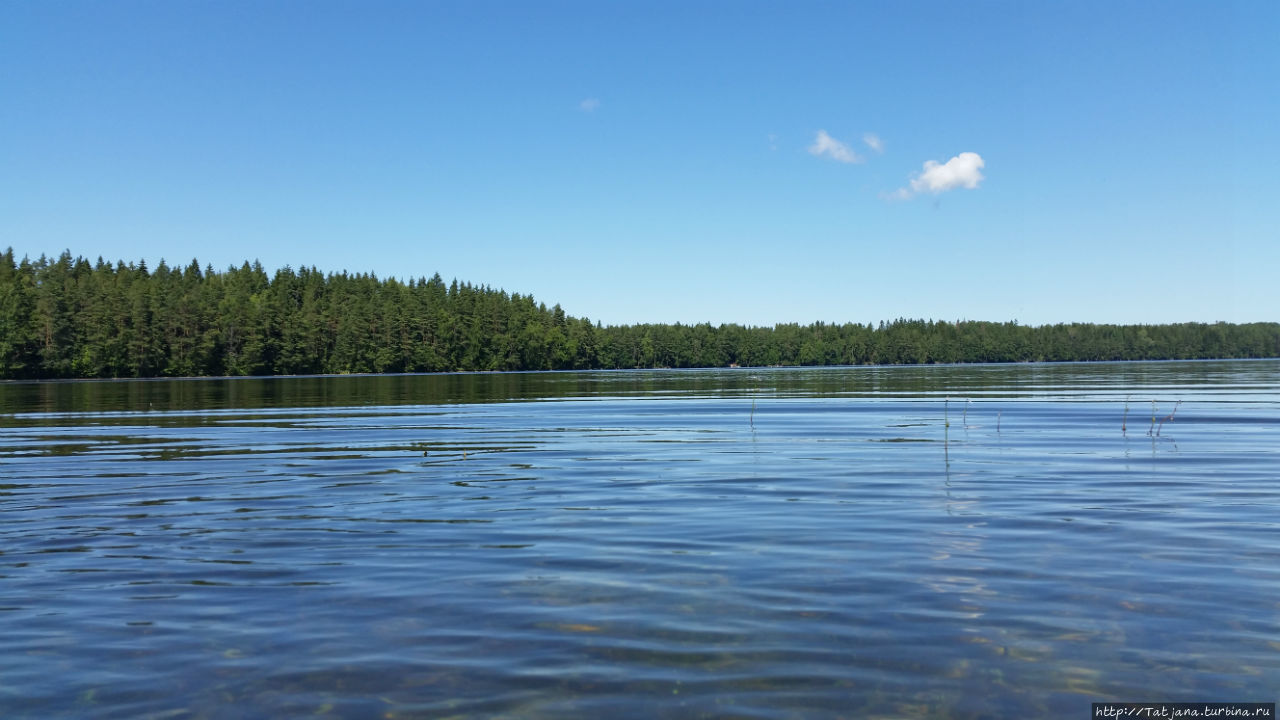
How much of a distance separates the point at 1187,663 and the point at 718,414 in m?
48.3

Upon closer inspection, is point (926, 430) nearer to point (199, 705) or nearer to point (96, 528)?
point (96, 528)

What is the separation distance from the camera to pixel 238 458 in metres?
A: 31.8

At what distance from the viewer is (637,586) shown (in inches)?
523

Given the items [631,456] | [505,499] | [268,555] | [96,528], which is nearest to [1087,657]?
[268,555]

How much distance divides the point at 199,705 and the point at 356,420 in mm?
45670

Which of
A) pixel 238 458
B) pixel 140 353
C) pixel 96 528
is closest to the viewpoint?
pixel 96 528

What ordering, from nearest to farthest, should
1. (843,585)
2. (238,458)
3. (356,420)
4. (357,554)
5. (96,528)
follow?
1. (843,585)
2. (357,554)
3. (96,528)
4. (238,458)
5. (356,420)

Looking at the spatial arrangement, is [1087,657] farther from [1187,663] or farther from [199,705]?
[199,705]

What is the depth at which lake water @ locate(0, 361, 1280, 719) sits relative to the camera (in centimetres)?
920

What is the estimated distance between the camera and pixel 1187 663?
971 centimetres

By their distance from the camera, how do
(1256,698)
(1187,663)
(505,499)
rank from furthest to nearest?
(505,499) < (1187,663) < (1256,698)

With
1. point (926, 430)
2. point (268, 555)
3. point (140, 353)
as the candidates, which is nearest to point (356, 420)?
point (926, 430)

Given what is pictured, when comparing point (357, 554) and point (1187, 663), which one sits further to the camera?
point (357, 554)

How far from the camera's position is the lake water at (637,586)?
30.2ft
